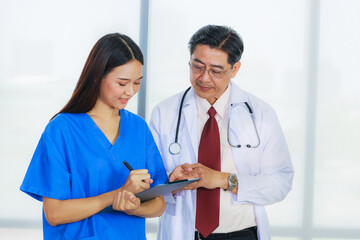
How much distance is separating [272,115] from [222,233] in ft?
1.80

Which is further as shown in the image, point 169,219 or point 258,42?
point 258,42

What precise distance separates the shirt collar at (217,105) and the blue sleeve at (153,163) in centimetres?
39

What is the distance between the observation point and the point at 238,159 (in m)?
1.76

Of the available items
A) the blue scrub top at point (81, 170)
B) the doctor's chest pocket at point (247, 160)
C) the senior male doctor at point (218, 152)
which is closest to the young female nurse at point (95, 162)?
the blue scrub top at point (81, 170)

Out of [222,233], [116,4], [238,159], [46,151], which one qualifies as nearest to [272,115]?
[238,159]

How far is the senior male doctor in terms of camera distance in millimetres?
1692

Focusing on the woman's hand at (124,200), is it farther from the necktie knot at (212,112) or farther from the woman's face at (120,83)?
the necktie knot at (212,112)

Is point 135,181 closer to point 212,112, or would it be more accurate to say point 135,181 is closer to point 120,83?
point 120,83

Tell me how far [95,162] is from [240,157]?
684mm

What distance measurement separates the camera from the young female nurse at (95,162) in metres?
1.25

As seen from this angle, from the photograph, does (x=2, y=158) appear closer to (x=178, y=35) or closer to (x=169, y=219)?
(x=178, y=35)

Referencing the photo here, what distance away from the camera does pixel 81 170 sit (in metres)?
1.30

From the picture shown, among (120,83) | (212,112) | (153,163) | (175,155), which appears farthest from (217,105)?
(120,83)

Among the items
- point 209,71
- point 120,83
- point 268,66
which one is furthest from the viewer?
point 268,66
